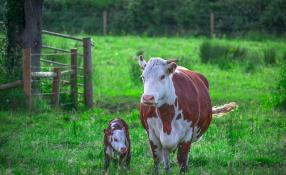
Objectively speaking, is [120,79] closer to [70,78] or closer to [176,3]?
[70,78]

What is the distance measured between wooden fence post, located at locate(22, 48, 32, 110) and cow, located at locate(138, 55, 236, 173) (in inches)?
223

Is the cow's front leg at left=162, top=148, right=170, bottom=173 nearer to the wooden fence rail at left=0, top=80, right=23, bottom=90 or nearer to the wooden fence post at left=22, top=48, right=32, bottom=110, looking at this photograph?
the wooden fence rail at left=0, top=80, right=23, bottom=90

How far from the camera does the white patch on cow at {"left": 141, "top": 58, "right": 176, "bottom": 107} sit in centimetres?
855

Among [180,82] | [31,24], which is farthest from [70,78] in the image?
[180,82]

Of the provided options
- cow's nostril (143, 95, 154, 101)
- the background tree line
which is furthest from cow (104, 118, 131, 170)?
the background tree line

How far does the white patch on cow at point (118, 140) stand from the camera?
910cm

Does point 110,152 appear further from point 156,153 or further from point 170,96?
point 170,96

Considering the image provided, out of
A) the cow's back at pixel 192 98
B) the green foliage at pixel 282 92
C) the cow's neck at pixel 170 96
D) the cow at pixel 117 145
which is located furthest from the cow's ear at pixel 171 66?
the green foliage at pixel 282 92

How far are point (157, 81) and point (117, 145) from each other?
3.39ft

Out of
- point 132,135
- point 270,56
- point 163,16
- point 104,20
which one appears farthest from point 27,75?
point 163,16

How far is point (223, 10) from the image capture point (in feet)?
122

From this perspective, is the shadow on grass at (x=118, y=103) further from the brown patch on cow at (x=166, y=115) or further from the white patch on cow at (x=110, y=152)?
the brown patch on cow at (x=166, y=115)

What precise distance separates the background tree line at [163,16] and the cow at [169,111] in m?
26.0

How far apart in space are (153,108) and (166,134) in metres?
Result: 0.38
